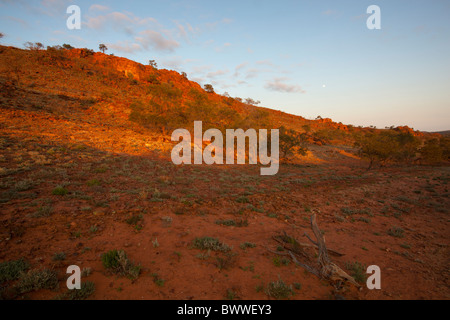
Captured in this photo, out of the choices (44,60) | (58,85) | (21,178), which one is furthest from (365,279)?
(44,60)

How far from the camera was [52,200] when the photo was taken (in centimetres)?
759

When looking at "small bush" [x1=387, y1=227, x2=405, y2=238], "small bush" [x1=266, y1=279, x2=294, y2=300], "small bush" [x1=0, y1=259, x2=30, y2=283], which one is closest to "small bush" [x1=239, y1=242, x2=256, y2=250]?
"small bush" [x1=266, y1=279, x2=294, y2=300]

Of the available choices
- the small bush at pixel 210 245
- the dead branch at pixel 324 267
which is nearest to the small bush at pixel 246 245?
the small bush at pixel 210 245

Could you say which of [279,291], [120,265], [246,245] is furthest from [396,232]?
[120,265]

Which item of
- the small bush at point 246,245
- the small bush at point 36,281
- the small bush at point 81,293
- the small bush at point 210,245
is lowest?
the small bush at point 246,245

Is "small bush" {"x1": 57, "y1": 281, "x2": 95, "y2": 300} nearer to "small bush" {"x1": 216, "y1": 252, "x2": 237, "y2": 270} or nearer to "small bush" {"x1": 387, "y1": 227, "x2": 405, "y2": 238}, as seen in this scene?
"small bush" {"x1": 216, "y1": 252, "x2": 237, "y2": 270}

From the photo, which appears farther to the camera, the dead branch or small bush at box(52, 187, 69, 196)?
small bush at box(52, 187, 69, 196)

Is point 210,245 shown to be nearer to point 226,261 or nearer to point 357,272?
point 226,261

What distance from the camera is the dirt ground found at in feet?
14.5

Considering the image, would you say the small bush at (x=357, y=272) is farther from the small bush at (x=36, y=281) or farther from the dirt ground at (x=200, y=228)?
the small bush at (x=36, y=281)

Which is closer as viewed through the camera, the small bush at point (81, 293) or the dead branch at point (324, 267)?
the small bush at point (81, 293)

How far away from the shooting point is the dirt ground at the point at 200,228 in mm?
4434
